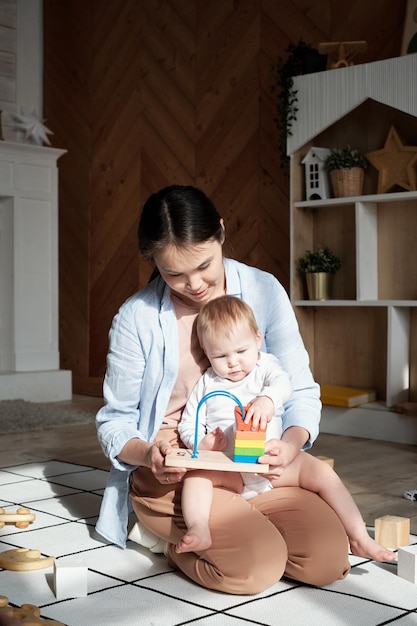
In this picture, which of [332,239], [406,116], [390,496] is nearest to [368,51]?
[406,116]

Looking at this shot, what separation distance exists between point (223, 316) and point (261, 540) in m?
0.51

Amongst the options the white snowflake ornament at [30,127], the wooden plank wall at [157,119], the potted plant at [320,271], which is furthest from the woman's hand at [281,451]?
the white snowflake ornament at [30,127]

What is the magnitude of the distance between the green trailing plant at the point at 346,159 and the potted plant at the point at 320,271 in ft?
1.31

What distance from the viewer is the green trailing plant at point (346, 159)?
12.6 feet

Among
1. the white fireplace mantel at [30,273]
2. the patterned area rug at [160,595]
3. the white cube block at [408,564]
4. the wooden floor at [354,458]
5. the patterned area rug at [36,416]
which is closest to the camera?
the patterned area rug at [160,595]

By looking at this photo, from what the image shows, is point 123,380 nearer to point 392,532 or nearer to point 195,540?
point 195,540

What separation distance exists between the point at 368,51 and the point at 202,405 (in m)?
2.58

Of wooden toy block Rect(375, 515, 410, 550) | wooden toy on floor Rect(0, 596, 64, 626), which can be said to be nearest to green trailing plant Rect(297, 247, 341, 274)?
wooden toy block Rect(375, 515, 410, 550)

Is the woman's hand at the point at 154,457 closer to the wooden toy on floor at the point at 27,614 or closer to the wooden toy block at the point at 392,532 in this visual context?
the wooden toy on floor at the point at 27,614

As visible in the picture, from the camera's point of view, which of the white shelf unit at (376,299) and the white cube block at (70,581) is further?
the white shelf unit at (376,299)

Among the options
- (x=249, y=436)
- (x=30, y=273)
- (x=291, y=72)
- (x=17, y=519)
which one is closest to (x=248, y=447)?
(x=249, y=436)

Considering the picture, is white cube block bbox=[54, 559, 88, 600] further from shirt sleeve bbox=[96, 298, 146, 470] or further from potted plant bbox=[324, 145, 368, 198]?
potted plant bbox=[324, 145, 368, 198]

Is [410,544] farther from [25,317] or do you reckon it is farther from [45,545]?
[25,317]

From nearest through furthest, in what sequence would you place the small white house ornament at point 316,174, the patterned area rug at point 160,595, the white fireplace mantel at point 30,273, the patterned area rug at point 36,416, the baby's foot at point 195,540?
the patterned area rug at point 160,595 < the baby's foot at point 195,540 < the small white house ornament at point 316,174 < the patterned area rug at point 36,416 < the white fireplace mantel at point 30,273
